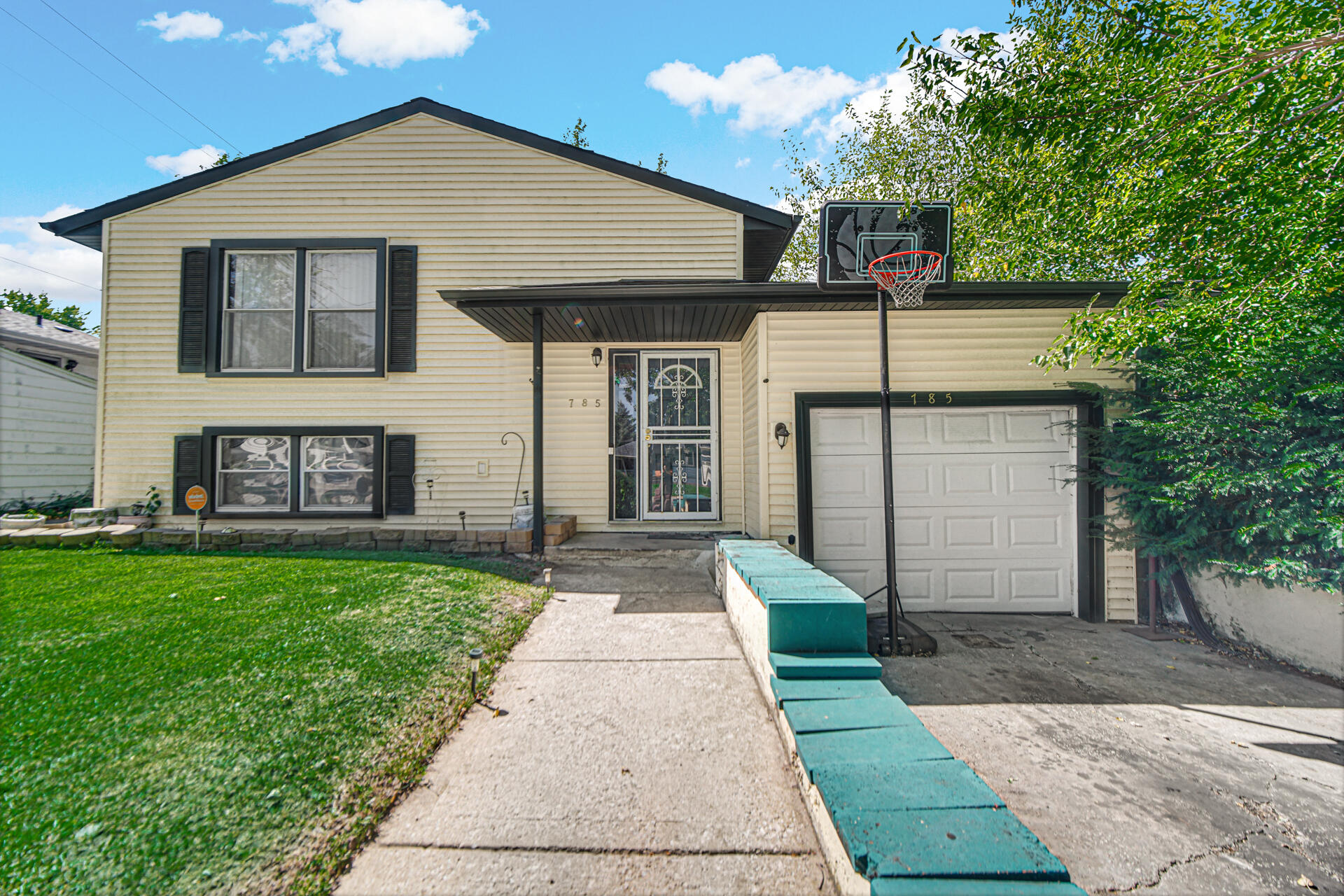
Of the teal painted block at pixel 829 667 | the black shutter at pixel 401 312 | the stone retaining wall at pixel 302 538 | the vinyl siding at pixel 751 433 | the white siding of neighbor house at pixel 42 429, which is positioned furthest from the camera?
the white siding of neighbor house at pixel 42 429

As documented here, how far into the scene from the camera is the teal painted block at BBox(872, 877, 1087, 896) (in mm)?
1331

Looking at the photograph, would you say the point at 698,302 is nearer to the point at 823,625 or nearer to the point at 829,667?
the point at 823,625

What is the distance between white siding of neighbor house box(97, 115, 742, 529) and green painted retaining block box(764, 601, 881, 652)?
4.62m

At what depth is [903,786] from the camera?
1.75m

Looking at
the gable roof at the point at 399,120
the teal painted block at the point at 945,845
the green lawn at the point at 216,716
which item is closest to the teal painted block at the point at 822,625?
the teal painted block at the point at 945,845

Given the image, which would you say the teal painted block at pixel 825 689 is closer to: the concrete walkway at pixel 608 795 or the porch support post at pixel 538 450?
the concrete walkway at pixel 608 795

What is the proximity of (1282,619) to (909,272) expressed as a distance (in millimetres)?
4018

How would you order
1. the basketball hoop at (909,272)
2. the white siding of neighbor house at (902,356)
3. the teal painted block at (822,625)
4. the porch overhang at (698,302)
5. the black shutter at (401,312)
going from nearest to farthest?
the teal painted block at (822,625), the basketball hoop at (909,272), the porch overhang at (698,302), the white siding of neighbor house at (902,356), the black shutter at (401,312)

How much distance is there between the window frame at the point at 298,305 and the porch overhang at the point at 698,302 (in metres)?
1.96

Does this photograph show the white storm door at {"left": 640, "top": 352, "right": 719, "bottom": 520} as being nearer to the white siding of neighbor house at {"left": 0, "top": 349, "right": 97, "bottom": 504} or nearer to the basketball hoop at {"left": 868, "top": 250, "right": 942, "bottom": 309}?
the basketball hoop at {"left": 868, "top": 250, "right": 942, "bottom": 309}

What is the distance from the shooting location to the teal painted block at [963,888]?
1.33 metres

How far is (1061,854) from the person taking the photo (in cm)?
206

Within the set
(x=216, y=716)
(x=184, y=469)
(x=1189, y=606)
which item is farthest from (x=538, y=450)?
(x=1189, y=606)

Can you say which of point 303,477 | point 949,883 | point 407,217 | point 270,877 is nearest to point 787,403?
point 949,883
